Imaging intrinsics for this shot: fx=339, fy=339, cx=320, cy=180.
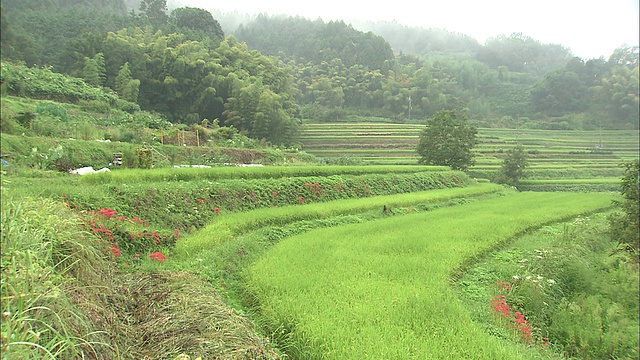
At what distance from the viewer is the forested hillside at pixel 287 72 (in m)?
9.99

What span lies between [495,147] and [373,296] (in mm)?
39932

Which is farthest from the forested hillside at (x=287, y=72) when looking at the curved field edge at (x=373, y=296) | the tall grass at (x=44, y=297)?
the curved field edge at (x=373, y=296)

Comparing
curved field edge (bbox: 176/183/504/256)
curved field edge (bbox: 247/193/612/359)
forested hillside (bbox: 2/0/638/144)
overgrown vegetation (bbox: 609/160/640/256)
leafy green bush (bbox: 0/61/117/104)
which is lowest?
curved field edge (bbox: 176/183/504/256)

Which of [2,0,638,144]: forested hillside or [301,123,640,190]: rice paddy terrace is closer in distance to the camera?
[2,0,638,144]: forested hillside

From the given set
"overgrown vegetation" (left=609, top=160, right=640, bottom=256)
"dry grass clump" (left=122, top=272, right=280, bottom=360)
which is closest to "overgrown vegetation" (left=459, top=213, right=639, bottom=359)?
"overgrown vegetation" (left=609, top=160, right=640, bottom=256)

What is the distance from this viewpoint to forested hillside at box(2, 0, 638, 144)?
9.99m

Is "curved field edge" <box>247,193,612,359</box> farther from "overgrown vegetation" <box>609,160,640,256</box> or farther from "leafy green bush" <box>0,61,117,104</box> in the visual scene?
"leafy green bush" <box>0,61,117,104</box>

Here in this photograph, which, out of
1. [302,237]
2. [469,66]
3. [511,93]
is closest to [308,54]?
[469,66]

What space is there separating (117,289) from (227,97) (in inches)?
1253

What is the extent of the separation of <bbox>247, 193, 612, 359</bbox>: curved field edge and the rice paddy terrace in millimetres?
16355

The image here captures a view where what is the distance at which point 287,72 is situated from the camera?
1799 inches

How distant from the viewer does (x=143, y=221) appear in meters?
6.55

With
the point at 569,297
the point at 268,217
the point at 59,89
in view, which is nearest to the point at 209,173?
the point at 268,217

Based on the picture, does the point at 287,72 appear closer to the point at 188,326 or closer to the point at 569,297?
the point at 569,297
